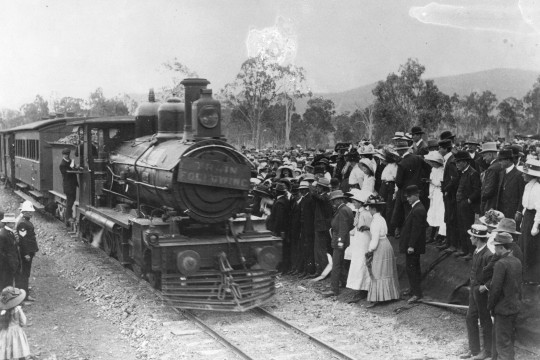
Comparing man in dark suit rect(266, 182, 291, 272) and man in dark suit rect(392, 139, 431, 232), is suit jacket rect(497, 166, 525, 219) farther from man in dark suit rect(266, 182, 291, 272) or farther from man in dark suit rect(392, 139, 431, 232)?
man in dark suit rect(266, 182, 291, 272)

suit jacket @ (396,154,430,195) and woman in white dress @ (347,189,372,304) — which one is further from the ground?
suit jacket @ (396,154,430,195)

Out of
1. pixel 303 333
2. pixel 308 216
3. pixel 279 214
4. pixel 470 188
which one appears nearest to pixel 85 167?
pixel 279 214

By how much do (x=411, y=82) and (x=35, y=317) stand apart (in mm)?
25704

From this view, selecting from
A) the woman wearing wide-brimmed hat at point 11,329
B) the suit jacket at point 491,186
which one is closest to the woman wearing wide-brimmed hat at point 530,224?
the suit jacket at point 491,186

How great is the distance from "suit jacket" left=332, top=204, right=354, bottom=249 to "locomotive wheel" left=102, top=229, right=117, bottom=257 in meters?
4.10

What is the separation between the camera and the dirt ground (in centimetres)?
700

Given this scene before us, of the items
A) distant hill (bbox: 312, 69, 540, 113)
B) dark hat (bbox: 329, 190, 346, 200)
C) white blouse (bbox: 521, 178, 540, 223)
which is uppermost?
distant hill (bbox: 312, 69, 540, 113)

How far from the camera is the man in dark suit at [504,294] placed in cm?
598

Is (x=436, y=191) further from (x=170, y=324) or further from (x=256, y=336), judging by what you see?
(x=170, y=324)

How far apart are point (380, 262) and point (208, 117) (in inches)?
135

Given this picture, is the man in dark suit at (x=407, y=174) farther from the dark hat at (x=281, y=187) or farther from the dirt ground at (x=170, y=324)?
the dark hat at (x=281, y=187)

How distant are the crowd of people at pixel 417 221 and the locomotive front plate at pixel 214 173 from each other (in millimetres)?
1649

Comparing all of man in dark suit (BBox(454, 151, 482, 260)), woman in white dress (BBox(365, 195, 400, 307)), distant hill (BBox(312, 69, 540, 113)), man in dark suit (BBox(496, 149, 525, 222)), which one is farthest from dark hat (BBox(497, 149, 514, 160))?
distant hill (BBox(312, 69, 540, 113))

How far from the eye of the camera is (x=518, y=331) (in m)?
7.02
